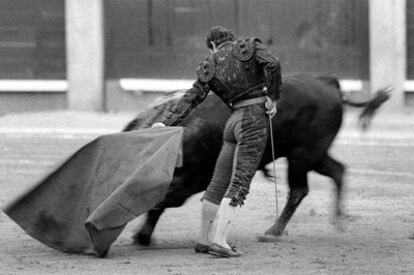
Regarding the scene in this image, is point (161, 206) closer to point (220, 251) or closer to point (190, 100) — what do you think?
point (220, 251)

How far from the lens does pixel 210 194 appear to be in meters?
8.42

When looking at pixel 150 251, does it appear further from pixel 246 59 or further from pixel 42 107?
pixel 42 107

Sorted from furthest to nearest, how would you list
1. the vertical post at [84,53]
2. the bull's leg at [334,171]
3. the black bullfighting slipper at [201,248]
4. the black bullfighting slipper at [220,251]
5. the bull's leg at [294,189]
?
the vertical post at [84,53], the bull's leg at [334,171], the bull's leg at [294,189], the black bullfighting slipper at [201,248], the black bullfighting slipper at [220,251]

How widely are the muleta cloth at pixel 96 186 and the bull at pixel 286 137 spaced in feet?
1.64

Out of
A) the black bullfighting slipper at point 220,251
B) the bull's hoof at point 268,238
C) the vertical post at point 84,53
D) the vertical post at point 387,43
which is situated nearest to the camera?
the black bullfighting slipper at point 220,251

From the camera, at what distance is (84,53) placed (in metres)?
22.8

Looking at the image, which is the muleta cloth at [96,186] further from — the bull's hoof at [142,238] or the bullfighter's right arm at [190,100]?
the bull's hoof at [142,238]

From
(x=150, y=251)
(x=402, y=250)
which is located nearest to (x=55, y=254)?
(x=150, y=251)

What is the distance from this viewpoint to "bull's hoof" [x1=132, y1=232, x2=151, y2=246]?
29.1ft

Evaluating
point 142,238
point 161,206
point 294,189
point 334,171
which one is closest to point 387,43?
point 334,171

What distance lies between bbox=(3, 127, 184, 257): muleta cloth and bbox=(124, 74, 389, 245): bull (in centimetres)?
50

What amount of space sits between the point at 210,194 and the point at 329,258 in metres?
1.00

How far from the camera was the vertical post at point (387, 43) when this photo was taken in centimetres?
2216

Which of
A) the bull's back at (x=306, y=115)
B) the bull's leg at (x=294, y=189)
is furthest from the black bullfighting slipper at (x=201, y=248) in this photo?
the bull's back at (x=306, y=115)
